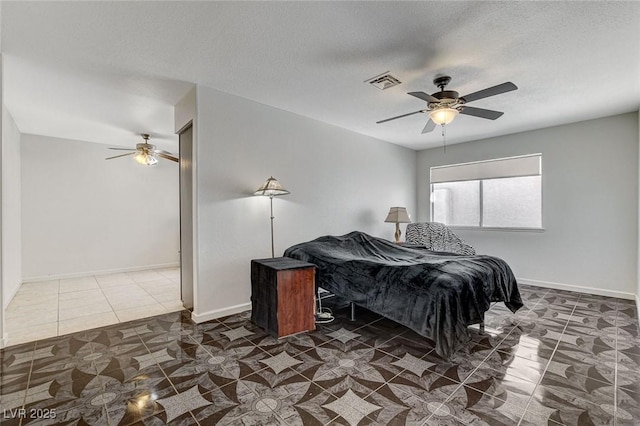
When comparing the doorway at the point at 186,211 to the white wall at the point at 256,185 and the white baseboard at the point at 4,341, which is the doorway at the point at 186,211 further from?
the white baseboard at the point at 4,341

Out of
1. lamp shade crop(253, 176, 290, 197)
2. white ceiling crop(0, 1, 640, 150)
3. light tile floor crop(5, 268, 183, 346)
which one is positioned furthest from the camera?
lamp shade crop(253, 176, 290, 197)

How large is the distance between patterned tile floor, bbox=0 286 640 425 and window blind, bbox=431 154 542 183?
2710mm

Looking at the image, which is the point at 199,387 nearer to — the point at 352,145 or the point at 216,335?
the point at 216,335

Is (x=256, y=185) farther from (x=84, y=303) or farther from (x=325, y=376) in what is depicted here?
(x=84, y=303)

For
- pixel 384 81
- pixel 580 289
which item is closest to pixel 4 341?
pixel 384 81

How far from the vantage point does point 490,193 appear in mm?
5582

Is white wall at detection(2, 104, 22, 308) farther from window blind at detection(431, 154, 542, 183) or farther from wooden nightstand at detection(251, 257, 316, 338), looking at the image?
window blind at detection(431, 154, 542, 183)

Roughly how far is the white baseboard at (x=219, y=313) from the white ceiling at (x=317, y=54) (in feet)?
8.59

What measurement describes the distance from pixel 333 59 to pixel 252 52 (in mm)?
741

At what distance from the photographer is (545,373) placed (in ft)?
7.50

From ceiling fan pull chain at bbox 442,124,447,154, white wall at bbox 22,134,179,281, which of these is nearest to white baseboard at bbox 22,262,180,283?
white wall at bbox 22,134,179,281

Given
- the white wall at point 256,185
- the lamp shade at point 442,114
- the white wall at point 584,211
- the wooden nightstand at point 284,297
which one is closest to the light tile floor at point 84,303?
the white wall at point 256,185

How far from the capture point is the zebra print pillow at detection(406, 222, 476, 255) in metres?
4.84

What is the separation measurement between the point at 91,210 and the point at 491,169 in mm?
7778
